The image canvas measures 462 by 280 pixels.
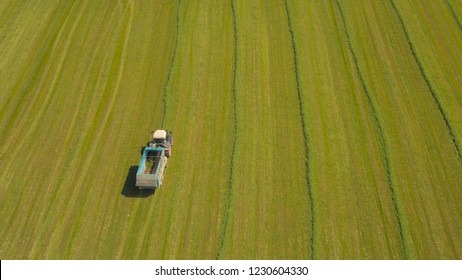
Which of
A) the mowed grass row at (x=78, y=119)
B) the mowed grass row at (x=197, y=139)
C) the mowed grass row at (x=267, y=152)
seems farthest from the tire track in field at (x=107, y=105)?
the mowed grass row at (x=267, y=152)

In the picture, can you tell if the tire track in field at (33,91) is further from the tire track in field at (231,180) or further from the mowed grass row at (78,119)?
the tire track in field at (231,180)

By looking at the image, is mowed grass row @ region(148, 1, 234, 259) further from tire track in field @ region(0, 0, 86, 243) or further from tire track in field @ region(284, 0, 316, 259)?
tire track in field @ region(0, 0, 86, 243)

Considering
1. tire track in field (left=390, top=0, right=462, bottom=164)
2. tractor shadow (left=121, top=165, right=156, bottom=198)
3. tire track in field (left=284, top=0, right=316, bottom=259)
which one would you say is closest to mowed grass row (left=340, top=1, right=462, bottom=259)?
tire track in field (left=390, top=0, right=462, bottom=164)

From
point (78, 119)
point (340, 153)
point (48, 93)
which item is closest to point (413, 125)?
point (340, 153)

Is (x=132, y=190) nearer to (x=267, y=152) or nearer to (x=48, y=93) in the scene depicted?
(x=267, y=152)

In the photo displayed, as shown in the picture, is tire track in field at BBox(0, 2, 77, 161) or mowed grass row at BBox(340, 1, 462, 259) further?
tire track in field at BBox(0, 2, 77, 161)

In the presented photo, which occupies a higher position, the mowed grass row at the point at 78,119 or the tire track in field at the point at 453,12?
the tire track in field at the point at 453,12
